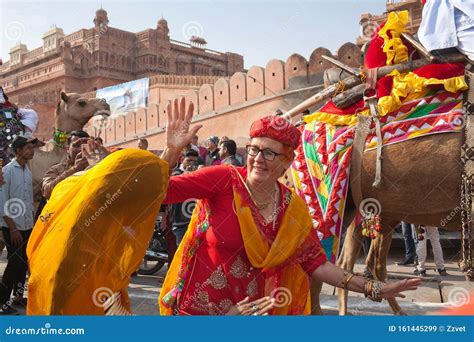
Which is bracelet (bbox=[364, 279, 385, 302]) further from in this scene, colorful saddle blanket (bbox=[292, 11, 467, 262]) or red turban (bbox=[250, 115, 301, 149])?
colorful saddle blanket (bbox=[292, 11, 467, 262])

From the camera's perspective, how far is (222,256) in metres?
2.59

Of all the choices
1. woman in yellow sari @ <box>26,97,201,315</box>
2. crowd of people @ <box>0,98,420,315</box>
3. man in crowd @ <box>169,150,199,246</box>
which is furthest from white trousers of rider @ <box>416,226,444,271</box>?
woman in yellow sari @ <box>26,97,201,315</box>

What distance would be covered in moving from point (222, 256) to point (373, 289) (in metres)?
0.73

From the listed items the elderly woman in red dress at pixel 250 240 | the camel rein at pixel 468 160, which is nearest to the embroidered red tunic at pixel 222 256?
the elderly woman in red dress at pixel 250 240

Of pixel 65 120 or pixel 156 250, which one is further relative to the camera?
pixel 156 250

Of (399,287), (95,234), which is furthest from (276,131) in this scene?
(95,234)

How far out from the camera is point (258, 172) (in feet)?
8.41

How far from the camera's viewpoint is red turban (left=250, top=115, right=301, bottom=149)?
254 cm

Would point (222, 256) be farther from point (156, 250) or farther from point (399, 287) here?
point (156, 250)

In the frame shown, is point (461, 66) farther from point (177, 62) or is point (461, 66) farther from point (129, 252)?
point (177, 62)

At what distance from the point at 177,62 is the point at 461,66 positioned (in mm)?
39609

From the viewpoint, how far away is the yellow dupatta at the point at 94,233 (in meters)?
1.84

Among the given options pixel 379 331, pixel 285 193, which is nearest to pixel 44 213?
pixel 285 193

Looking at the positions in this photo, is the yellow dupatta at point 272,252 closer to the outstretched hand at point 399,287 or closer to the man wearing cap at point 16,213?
the outstretched hand at point 399,287
